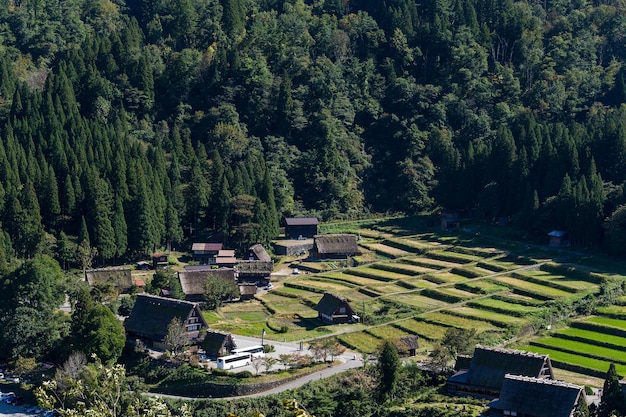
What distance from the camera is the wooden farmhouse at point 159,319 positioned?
51.7 metres

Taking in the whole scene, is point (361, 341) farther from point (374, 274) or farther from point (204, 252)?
point (204, 252)

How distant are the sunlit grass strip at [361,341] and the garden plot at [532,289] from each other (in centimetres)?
1108

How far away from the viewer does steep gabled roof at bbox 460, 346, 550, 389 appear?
41625 mm

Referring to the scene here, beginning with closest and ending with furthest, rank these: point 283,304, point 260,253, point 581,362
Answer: point 581,362, point 283,304, point 260,253

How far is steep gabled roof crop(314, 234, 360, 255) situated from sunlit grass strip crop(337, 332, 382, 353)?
17921 mm

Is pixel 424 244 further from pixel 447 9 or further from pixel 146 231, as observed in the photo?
pixel 447 9

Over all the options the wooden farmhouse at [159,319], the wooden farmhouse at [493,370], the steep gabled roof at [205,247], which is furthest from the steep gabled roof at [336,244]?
the wooden farmhouse at [493,370]

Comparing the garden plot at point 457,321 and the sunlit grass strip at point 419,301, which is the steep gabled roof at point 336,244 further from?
the garden plot at point 457,321

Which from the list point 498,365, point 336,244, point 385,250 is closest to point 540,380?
point 498,365

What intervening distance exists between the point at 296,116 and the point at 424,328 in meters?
38.5

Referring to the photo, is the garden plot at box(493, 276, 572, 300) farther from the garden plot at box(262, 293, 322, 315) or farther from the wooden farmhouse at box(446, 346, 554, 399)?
the wooden farmhouse at box(446, 346, 554, 399)

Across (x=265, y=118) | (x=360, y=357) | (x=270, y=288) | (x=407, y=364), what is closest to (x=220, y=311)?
(x=270, y=288)

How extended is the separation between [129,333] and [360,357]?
13.5 meters

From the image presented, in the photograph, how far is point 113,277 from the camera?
61.0m
